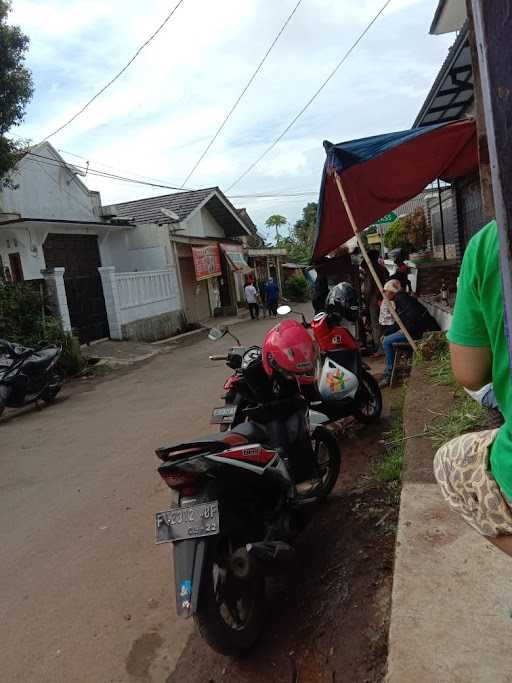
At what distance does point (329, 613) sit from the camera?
262cm

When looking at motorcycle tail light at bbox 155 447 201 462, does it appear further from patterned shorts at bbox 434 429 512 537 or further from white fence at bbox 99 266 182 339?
white fence at bbox 99 266 182 339

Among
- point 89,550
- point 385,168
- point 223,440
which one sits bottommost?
point 89,550

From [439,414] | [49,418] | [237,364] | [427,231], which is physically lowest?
[49,418]

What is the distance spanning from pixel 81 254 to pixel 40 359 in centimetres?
735

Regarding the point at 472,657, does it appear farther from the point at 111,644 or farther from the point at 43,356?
the point at 43,356

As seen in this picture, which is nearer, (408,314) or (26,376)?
(408,314)

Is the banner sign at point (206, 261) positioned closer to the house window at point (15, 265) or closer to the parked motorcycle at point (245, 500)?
the house window at point (15, 265)

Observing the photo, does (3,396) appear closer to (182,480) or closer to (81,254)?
(182,480)

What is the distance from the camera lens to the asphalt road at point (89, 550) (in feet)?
8.77

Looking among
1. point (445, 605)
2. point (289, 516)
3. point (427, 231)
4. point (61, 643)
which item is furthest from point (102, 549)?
point (427, 231)

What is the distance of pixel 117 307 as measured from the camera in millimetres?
15008

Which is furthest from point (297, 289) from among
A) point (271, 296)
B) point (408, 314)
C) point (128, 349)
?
point (408, 314)

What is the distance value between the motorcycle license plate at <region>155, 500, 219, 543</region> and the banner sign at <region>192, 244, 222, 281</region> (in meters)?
18.1

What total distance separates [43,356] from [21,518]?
5.05 meters
